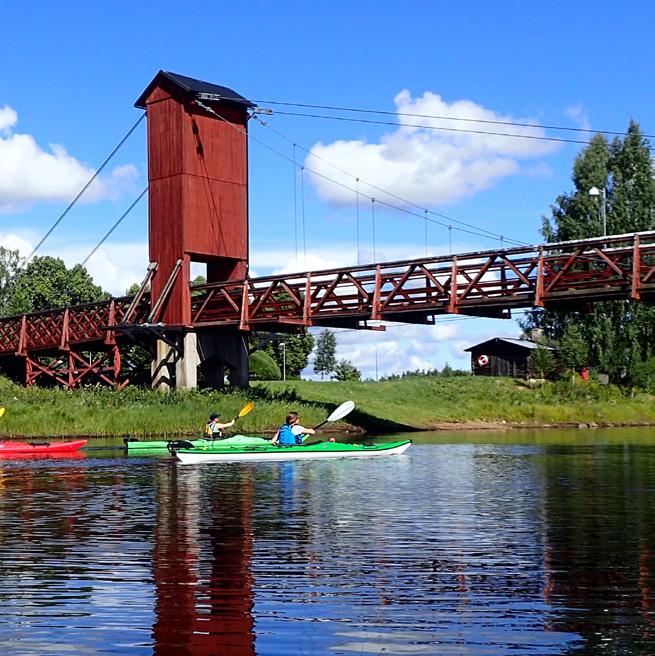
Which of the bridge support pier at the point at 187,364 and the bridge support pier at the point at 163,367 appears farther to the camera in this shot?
the bridge support pier at the point at 163,367

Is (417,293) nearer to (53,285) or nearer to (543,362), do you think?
(543,362)

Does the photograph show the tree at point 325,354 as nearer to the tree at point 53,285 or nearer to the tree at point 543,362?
the tree at point 53,285

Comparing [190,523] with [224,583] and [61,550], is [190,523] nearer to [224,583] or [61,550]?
[61,550]

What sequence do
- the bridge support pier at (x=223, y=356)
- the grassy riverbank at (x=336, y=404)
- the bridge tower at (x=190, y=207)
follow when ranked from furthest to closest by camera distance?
A: the bridge support pier at (x=223, y=356)
the bridge tower at (x=190, y=207)
the grassy riverbank at (x=336, y=404)

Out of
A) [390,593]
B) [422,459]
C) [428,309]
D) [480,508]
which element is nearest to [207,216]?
[428,309]

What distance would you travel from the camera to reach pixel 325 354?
109188 millimetres

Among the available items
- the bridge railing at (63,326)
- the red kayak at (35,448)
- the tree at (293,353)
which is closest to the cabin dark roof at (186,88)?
the bridge railing at (63,326)

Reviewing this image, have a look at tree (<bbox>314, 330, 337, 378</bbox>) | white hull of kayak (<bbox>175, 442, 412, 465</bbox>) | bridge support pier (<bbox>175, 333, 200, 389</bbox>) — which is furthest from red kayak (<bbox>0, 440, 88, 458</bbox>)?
tree (<bbox>314, 330, 337, 378</bbox>)

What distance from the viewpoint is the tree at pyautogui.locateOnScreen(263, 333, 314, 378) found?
289ft

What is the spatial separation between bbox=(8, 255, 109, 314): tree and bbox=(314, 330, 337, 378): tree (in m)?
24.0

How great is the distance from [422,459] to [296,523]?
1488cm

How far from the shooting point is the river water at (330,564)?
10320 mm

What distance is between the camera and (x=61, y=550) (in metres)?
15.6

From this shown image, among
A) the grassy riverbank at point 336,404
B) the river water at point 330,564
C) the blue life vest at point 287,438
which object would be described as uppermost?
the grassy riverbank at point 336,404
